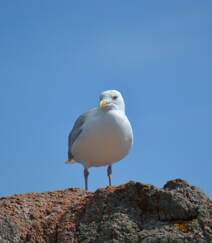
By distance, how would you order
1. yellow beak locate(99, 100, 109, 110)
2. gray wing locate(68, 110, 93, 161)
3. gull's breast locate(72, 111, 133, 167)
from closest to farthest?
1. gull's breast locate(72, 111, 133, 167)
2. yellow beak locate(99, 100, 109, 110)
3. gray wing locate(68, 110, 93, 161)

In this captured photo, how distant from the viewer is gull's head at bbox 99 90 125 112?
1436 cm

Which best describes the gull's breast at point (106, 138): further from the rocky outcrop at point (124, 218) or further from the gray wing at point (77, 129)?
the rocky outcrop at point (124, 218)

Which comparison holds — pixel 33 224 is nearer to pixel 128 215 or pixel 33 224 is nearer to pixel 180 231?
pixel 128 215

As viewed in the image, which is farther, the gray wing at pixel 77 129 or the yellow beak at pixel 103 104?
the gray wing at pixel 77 129

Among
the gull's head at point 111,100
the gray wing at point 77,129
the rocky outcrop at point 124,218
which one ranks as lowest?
the rocky outcrop at point 124,218

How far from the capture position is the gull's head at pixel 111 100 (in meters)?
14.4

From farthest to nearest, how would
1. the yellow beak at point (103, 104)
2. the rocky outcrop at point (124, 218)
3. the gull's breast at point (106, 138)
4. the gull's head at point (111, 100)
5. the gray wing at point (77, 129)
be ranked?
the gray wing at point (77, 129)
the gull's head at point (111, 100)
the yellow beak at point (103, 104)
the gull's breast at point (106, 138)
the rocky outcrop at point (124, 218)

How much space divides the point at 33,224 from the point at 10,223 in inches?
9.7

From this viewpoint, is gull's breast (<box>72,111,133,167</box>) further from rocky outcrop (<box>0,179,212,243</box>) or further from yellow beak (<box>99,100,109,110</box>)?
rocky outcrop (<box>0,179,212,243</box>)

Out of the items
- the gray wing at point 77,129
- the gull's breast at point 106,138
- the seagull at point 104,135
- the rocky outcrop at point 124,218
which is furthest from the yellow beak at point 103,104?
the rocky outcrop at point 124,218

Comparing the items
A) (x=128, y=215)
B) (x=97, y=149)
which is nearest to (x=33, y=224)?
(x=128, y=215)

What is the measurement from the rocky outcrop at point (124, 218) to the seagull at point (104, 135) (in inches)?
294

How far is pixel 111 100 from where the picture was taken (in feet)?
47.7

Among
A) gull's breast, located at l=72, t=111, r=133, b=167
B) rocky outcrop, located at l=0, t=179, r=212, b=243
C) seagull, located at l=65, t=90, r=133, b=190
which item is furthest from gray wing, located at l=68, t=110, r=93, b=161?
rocky outcrop, located at l=0, t=179, r=212, b=243
